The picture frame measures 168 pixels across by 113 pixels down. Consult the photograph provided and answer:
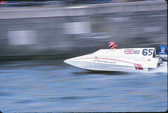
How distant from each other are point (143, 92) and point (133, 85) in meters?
0.34

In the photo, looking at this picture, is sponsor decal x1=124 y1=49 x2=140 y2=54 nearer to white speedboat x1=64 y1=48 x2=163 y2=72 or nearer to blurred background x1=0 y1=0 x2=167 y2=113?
white speedboat x1=64 y1=48 x2=163 y2=72

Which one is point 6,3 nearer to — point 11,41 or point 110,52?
point 11,41

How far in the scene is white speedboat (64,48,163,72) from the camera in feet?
15.0

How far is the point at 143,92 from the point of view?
380cm

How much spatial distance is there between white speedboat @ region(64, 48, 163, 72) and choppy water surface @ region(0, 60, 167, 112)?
11cm

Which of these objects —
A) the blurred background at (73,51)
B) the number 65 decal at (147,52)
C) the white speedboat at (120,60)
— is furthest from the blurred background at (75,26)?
the number 65 decal at (147,52)

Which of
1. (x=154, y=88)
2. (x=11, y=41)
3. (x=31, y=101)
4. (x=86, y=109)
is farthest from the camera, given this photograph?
(x=154, y=88)

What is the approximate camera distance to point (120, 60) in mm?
4695

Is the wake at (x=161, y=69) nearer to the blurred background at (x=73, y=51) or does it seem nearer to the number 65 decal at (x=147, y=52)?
the blurred background at (x=73, y=51)

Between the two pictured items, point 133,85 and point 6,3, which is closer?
point 6,3

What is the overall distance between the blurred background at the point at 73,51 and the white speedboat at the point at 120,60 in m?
0.12

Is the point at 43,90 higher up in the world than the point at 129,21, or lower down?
lower down

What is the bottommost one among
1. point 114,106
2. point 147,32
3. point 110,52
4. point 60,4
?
point 114,106

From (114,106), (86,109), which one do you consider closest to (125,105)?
(114,106)
